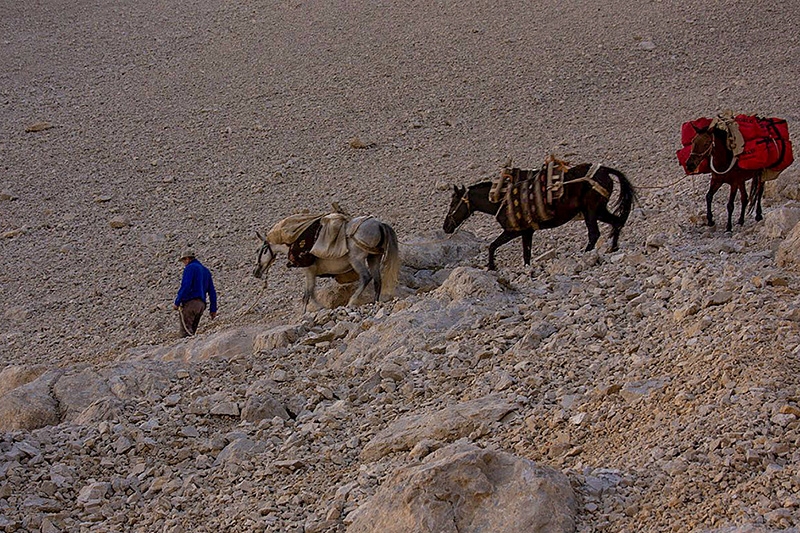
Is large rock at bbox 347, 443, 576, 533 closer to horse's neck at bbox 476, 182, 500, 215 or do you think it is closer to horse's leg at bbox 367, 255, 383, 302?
horse's leg at bbox 367, 255, 383, 302

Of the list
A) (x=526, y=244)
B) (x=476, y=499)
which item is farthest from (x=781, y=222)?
(x=476, y=499)

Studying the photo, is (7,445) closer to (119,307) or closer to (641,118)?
(119,307)

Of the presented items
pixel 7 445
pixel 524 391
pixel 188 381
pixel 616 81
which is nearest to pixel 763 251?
pixel 524 391

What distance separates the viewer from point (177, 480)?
681 cm

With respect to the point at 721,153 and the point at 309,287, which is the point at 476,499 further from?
the point at 721,153

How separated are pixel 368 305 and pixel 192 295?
109 inches

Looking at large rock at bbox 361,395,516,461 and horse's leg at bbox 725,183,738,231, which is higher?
large rock at bbox 361,395,516,461

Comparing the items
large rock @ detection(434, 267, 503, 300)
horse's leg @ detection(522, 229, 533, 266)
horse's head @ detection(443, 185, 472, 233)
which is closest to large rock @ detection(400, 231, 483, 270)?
horse's head @ detection(443, 185, 472, 233)

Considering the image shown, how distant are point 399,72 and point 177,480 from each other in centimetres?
1770

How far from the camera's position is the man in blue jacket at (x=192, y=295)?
11.6 meters

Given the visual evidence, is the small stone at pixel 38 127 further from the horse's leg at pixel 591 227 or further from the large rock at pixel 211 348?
the horse's leg at pixel 591 227

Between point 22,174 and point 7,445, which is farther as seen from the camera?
point 22,174

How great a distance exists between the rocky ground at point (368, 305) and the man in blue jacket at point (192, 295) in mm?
336

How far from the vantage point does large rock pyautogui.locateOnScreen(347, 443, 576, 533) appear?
15.8 feet
